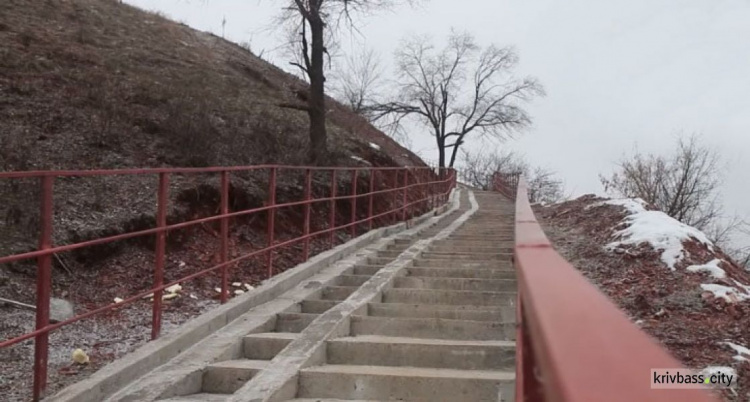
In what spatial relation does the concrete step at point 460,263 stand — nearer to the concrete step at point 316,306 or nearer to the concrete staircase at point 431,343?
the concrete staircase at point 431,343

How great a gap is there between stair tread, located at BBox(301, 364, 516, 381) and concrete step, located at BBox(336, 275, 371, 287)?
2657 mm

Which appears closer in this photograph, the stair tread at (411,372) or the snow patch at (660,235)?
the stair tread at (411,372)

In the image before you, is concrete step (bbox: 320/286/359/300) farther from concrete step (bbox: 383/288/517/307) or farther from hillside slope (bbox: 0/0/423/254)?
hillside slope (bbox: 0/0/423/254)

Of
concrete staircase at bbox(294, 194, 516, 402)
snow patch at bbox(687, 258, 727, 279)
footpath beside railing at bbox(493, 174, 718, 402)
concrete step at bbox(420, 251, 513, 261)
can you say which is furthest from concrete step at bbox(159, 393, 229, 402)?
snow patch at bbox(687, 258, 727, 279)

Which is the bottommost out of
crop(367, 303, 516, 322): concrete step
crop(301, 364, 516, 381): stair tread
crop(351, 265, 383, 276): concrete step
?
crop(301, 364, 516, 381): stair tread

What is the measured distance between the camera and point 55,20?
55.0 feet

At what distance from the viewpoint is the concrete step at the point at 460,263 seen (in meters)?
7.50

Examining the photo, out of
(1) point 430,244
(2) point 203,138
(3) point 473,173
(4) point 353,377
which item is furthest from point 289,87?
(3) point 473,173

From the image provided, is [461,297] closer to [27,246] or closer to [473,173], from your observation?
[27,246]

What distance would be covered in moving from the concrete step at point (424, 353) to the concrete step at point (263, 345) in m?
0.41

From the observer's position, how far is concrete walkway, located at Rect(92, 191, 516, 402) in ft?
13.0

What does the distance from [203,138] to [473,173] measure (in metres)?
55.6

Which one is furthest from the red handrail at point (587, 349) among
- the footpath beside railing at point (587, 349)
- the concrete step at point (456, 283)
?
the concrete step at point (456, 283)

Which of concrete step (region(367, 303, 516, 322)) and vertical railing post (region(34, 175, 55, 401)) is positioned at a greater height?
vertical railing post (region(34, 175, 55, 401))
